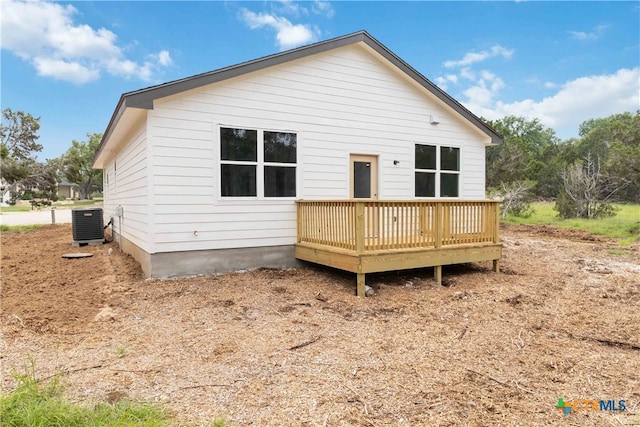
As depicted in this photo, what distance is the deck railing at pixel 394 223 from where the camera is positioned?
551 cm

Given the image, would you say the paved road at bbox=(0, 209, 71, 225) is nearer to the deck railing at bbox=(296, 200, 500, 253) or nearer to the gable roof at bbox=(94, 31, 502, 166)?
the gable roof at bbox=(94, 31, 502, 166)

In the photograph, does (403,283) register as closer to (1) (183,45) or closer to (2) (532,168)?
(1) (183,45)

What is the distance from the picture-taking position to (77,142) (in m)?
54.8

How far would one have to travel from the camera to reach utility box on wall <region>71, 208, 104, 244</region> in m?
10.4

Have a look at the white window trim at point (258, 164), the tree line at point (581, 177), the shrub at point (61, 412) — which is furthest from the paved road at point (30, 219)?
the tree line at point (581, 177)

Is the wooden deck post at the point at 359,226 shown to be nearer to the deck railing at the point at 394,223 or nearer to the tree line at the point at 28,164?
the deck railing at the point at 394,223

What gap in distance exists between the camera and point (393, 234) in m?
5.77

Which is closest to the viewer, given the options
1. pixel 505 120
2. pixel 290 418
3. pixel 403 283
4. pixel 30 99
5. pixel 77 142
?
pixel 290 418

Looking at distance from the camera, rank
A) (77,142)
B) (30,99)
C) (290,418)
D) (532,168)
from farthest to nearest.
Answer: (77,142) < (30,99) < (532,168) < (290,418)

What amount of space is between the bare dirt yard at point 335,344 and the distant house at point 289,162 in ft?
2.20

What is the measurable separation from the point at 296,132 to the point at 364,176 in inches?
71.8

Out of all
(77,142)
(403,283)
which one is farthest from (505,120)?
(77,142)

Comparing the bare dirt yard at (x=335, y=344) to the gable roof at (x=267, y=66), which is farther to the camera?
the gable roof at (x=267, y=66)

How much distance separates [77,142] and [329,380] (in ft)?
211
